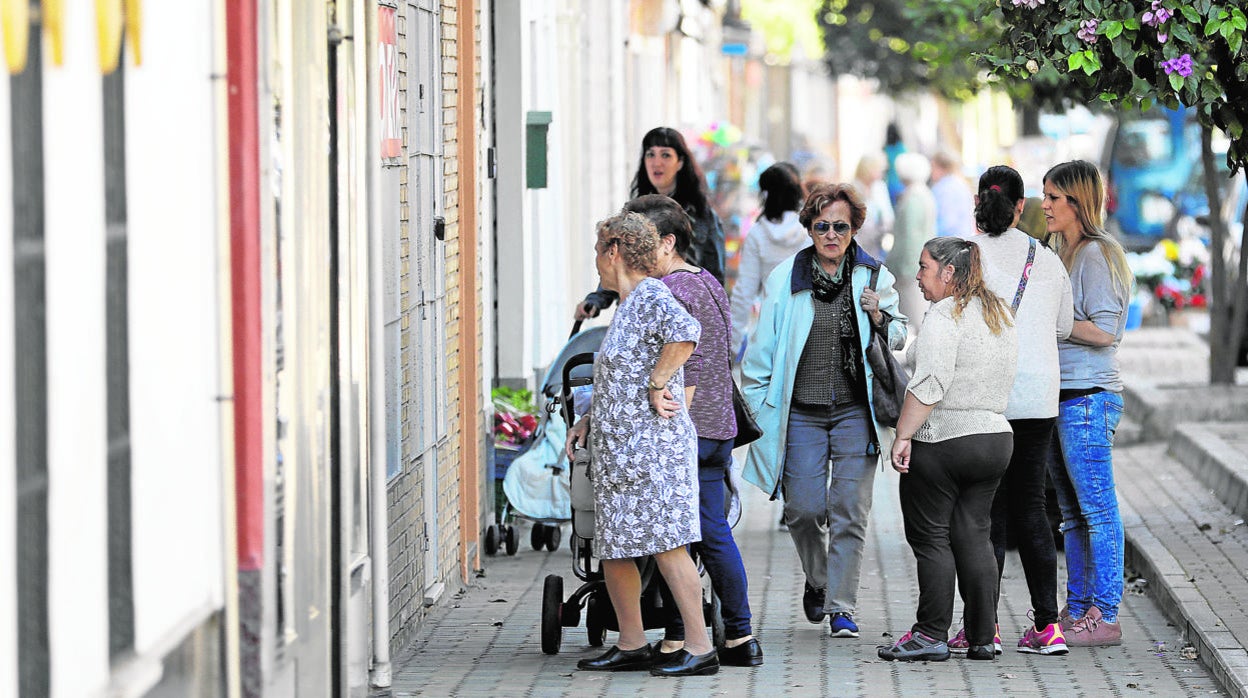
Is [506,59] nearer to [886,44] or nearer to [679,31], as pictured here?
[679,31]

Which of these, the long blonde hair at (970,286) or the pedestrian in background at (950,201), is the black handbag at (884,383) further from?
the pedestrian in background at (950,201)

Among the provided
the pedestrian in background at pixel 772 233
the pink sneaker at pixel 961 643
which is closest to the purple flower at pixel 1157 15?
the pink sneaker at pixel 961 643

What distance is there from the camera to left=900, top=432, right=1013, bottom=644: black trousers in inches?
277

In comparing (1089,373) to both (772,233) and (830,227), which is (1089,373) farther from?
(772,233)


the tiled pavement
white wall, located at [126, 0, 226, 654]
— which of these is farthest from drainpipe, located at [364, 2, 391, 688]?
white wall, located at [126, 0, 226, 654]

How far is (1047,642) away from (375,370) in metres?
2.88

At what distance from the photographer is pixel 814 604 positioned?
26.5 ft

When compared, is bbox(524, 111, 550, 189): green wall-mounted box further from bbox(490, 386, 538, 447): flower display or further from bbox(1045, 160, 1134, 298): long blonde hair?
bbox(1045, 160, 1134, 298): long blonde hair

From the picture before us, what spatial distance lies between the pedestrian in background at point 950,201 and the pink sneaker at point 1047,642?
10.3 meters

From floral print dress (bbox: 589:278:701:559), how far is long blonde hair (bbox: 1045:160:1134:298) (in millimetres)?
1693

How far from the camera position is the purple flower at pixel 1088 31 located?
7.67 metres

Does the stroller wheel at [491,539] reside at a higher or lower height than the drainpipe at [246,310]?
lower

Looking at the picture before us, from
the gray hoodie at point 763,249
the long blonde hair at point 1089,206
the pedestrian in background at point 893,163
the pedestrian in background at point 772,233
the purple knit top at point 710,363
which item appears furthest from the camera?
the pedestrian in background at point 893,163

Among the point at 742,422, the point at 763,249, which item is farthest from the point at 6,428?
the point at 763,249
